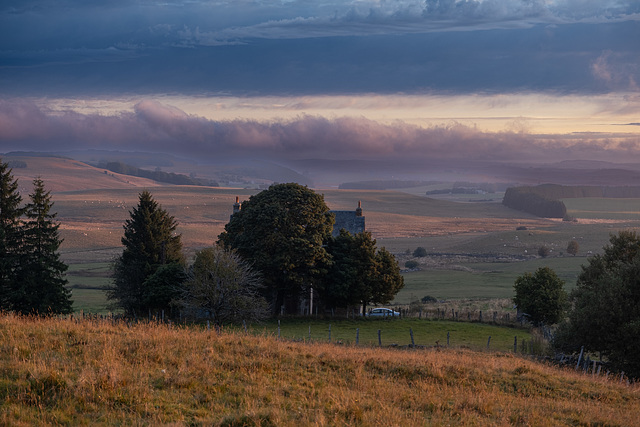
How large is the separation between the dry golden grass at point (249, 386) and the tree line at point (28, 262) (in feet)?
89.2

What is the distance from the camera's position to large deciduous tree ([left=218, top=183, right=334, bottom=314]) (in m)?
44.2

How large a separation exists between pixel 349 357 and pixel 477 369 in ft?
14.2

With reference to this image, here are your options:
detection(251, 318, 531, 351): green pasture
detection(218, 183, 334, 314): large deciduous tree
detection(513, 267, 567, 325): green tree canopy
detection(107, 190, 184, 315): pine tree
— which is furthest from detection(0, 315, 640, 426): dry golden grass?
detection(513, 267, 567, 325): green tree canopy

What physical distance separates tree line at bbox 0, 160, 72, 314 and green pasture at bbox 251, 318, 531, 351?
54.5 feet

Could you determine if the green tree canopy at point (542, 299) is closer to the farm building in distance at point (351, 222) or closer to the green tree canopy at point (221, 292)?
the farm building in distance at point (351, 222)

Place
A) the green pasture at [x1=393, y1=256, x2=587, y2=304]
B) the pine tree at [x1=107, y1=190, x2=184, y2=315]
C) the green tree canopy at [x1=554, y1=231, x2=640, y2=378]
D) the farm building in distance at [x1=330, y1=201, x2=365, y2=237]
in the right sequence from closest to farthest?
the green tree canopy at [x1=554, y1=231, x2=640, y2=378] < the pine tree at [x1=107, y1=190, x2=184, y2=315] < the farm building in distance at [x1=330, y1=201, x2=365, y2=237] < the green pasture at [x1=393, y1=256, x2=587, y2=304]

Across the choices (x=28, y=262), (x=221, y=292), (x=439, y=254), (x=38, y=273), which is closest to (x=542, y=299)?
(x=221, y=292)

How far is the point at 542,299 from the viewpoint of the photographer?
47.6 metres

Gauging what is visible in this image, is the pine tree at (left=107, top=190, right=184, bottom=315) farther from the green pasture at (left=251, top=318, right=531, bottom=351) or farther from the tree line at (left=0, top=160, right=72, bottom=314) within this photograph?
the green pasture at (left=251, top=318, right=531, bottom=351)

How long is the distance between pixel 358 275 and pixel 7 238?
1137 inches

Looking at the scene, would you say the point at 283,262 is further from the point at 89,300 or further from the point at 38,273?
the point at 89,300

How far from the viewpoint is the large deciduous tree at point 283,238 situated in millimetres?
44188

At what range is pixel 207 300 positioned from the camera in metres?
35.0

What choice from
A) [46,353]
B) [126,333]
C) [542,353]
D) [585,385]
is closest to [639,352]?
[542,353]
